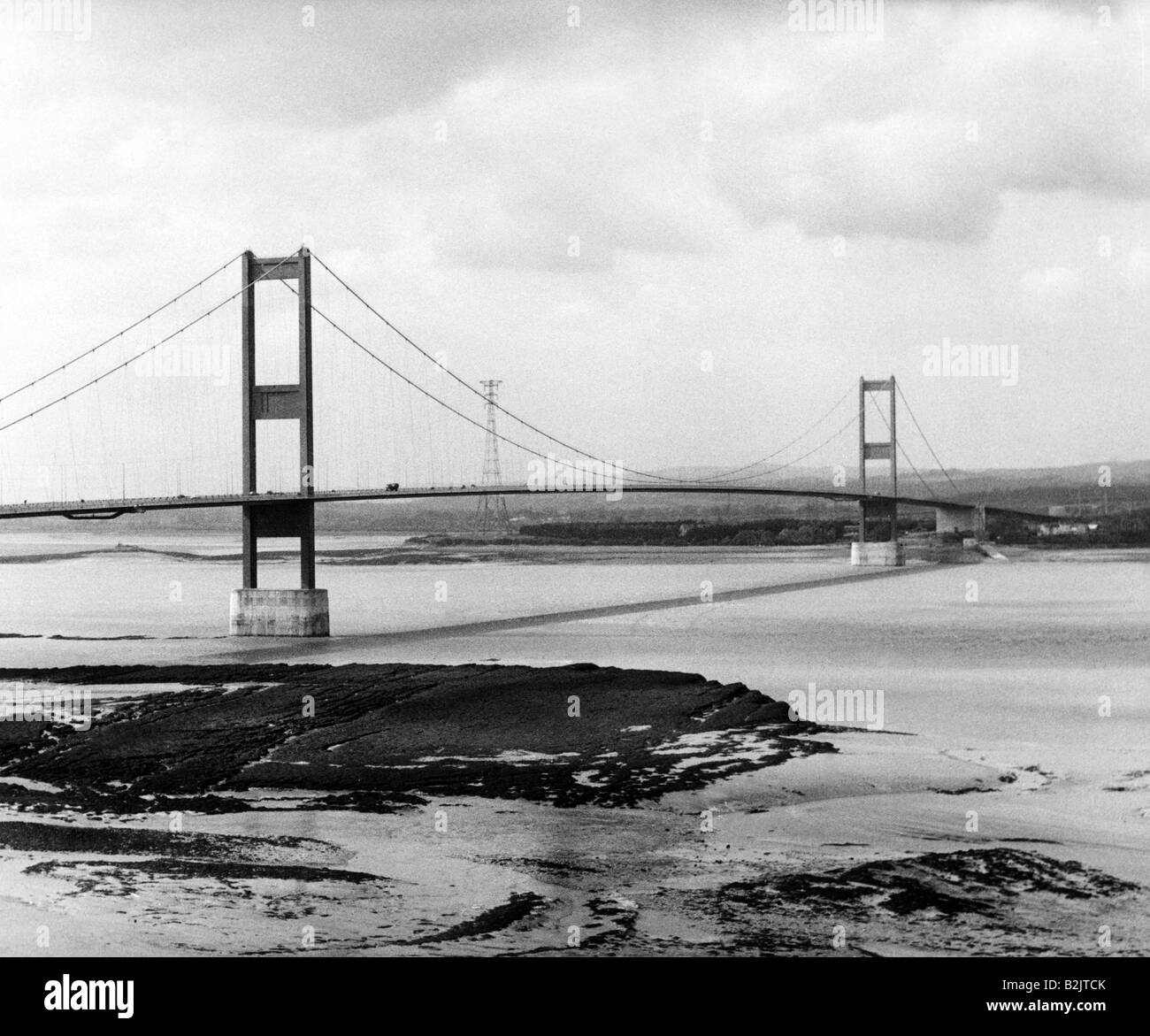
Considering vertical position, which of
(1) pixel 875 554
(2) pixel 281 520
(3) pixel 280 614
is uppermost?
(2) pixel 281 520

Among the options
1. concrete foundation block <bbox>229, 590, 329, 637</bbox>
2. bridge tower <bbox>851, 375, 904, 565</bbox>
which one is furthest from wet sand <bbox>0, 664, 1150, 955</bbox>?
bridge tower <bbox>851, 375, 904, 565</bbox>

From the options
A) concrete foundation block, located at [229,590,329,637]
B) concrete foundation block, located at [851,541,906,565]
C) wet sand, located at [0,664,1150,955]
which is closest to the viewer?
wet sand, located at [0,664,1150,955]

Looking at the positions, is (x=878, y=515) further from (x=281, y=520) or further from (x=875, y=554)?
(x=281, y=520)

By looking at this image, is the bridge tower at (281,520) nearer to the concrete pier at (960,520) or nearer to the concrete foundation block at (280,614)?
the concrete foundation block at (280,614)

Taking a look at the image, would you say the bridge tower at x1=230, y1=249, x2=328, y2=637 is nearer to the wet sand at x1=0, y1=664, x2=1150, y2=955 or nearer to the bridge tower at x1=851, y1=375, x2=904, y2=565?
the wet sand at x1=0, y1=664, x2=1150, y2=955

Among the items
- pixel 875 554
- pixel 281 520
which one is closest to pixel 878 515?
pixel 875 554

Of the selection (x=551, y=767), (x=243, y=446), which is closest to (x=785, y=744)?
(x=551, y=767)
